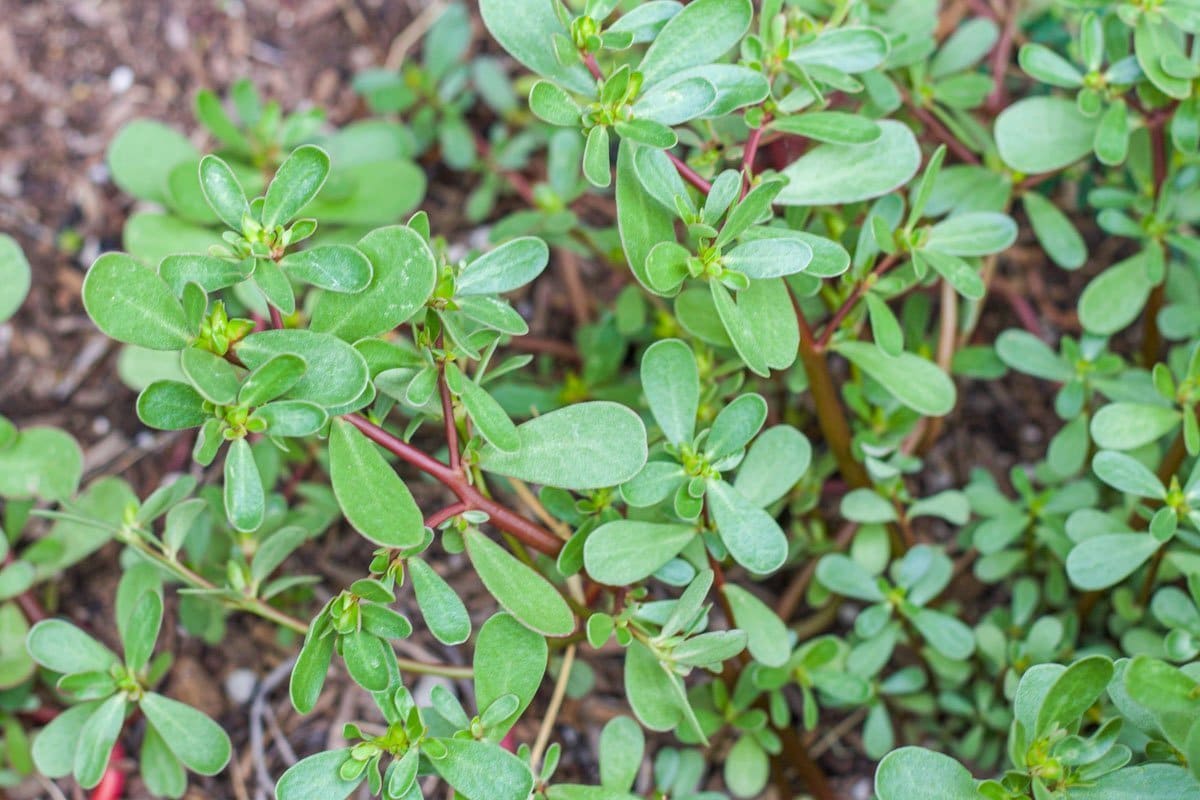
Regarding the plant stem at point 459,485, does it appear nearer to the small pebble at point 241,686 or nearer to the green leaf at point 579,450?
the green leaf at point 579,450

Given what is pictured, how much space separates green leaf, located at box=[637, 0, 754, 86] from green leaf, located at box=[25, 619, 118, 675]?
1.11 meters

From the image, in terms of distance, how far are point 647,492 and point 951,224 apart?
25.4 inches

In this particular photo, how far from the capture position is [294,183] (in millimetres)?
1310

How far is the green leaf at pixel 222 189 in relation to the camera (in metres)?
1.31

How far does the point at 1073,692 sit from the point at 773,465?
0.47 meters

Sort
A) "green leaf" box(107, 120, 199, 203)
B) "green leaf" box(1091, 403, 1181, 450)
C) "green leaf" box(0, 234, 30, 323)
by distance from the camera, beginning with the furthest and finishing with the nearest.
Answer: "green leaf" box(107, 120, 199, 203) → "green leaf" box(0, 234, 30, 323) → "green leaf" box(1091, 403, 1181, 450)

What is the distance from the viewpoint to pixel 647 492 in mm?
1415

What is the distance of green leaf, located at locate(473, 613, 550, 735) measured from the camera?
4.58 feet

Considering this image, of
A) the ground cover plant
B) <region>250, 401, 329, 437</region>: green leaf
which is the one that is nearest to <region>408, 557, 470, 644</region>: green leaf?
the ground cover plant

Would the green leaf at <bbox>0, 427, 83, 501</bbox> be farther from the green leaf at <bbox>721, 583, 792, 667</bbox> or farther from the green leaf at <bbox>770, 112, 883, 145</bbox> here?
the green leaf at <bbox>770, 112, 883, 145</bbox>

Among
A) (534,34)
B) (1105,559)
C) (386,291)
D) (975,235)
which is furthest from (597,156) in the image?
(1105,559)

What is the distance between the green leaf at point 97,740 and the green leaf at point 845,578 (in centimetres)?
106

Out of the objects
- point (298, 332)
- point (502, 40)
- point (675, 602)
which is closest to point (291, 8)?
point (502, 40)

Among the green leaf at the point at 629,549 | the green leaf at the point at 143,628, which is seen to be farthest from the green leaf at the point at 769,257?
the green leaf at the point at 143,628
